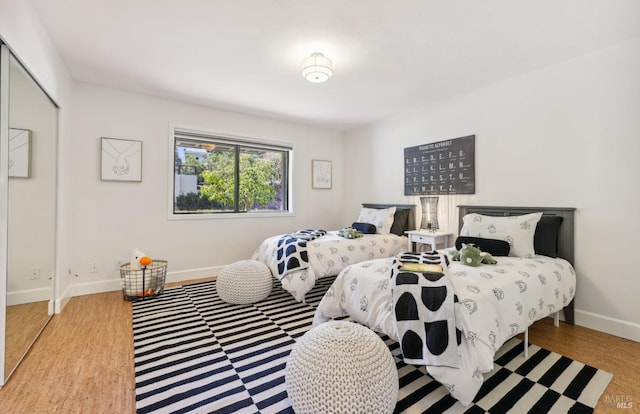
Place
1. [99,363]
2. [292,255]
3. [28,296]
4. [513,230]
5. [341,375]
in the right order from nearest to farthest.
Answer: [341,375]
[99,363]
[28,296]
[513,230]
[292,255]

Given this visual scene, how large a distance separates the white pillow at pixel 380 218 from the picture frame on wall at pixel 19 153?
3530mm

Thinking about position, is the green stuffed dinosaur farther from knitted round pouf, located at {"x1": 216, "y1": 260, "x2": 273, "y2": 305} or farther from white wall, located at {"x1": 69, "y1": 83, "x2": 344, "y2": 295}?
white wall, located at {"x1": 69, "y1": 83, "x2": 344, "y2": 295}

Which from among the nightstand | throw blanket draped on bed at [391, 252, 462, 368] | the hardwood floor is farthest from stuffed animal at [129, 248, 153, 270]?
the nightstand

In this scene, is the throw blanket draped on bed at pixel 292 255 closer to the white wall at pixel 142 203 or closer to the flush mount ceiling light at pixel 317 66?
the white wall at pixel 142 203

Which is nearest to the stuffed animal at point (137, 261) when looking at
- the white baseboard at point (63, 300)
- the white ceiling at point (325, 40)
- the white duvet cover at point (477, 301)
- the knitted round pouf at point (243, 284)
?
the white baseboard at point (63, 300)

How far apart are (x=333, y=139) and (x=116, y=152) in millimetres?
3265

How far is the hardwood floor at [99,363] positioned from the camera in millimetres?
1544

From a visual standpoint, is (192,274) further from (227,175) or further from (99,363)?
(99,363)

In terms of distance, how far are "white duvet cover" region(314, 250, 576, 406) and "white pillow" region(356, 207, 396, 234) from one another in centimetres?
166

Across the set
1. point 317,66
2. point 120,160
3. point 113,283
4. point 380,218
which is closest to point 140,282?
point 113,283

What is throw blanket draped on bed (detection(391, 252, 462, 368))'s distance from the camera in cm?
153

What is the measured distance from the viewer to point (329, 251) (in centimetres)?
329

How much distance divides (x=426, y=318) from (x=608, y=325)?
6.58ft

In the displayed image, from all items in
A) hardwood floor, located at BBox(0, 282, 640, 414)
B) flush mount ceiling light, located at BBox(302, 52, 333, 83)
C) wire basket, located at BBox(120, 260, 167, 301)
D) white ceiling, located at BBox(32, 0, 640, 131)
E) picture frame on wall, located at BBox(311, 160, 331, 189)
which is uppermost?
white ceiling, located at BBox(32, 0, 640, 131)
